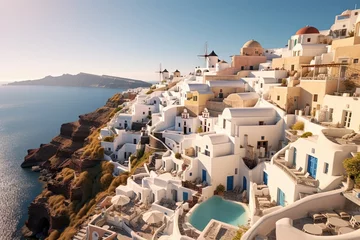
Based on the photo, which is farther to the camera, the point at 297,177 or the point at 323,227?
the point at 297,177

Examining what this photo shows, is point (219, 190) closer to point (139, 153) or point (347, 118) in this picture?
point (347, 118)

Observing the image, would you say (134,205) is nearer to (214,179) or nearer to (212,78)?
(214,179)

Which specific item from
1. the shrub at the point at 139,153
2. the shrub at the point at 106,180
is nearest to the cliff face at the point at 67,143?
the shrub at the point at 106,180

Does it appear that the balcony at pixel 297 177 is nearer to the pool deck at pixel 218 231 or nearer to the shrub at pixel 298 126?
the shrub at pixel 298 126

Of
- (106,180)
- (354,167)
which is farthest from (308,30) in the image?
(106,180)

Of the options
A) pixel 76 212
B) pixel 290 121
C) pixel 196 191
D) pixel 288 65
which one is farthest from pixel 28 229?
pixel 288 65

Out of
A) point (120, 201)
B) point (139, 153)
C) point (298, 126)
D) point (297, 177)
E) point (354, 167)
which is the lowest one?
point (120, 201)

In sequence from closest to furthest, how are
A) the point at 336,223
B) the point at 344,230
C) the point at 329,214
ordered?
1. the point at 344,230
2. the point at 336,223
3. the point at 329,214
